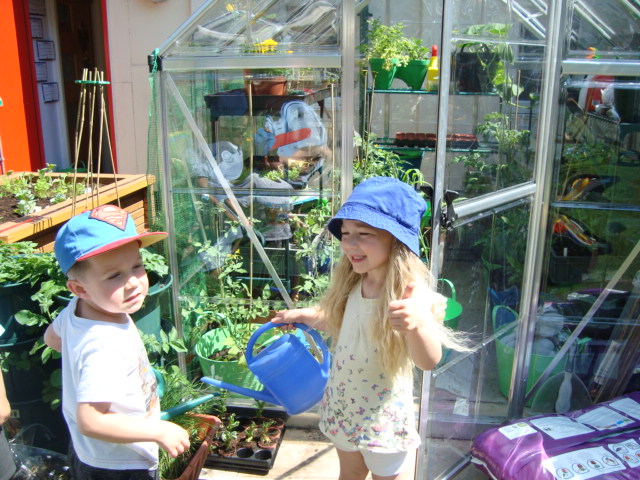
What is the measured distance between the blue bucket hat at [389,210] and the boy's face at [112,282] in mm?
634

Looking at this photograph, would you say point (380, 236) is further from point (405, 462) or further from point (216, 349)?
point (216, 349)

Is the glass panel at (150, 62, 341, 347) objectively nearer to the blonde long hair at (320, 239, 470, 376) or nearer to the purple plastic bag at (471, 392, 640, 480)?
the blonde long hair at (320, 239, 470, 376)

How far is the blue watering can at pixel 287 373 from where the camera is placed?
204 cm

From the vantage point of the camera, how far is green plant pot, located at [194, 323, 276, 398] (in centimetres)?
288

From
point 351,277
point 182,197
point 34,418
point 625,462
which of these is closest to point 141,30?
point 182,197

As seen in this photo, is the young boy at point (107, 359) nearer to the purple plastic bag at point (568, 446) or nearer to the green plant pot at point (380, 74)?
the purple plastic bag at point (568, 446)

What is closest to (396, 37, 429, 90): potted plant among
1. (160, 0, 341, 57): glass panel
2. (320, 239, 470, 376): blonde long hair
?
(160, 0, 341, 57): glass panel

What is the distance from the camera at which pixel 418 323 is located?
162 cm

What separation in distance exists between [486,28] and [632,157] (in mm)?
986

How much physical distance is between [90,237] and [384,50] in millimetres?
3532

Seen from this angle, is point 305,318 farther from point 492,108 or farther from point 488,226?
point 492,108

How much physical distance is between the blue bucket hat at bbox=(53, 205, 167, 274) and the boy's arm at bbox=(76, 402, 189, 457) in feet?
1.30

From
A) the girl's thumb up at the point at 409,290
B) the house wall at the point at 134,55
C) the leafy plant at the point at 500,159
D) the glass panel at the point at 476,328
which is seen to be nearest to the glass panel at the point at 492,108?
the leafy plant at the point at 500,159

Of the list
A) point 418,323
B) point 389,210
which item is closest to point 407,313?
point 418,323
